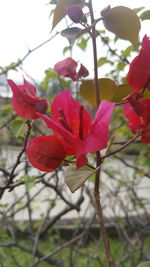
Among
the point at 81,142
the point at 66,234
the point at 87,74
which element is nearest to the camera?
the point at 81,142

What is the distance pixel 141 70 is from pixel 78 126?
89 millimetres

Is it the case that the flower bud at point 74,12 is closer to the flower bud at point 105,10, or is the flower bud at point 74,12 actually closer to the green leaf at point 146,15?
the flower bud at point 105,10

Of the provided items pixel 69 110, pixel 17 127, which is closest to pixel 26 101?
pixel 69 110

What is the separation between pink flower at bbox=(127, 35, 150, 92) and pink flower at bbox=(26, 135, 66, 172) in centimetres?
10

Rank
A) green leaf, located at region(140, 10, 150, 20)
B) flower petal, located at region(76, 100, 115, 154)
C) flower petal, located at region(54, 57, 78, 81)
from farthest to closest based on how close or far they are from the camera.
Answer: green leaf, located at region(140, 10, 150, 20) < flower petal, located at region(54, 57, 78, 81) < flower petal, located at region(76, 100, 115, 154)

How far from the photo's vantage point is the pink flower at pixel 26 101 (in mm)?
313

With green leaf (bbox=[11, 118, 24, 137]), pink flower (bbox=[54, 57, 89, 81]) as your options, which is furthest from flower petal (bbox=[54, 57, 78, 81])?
green leaf (bbox=[11, 118, 24, 137])

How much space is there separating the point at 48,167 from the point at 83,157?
0.04m

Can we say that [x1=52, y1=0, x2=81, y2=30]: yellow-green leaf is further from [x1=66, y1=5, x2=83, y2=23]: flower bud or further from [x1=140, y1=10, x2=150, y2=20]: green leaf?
[x1=140, y1=10, x2=150, y2=20]: green leaf

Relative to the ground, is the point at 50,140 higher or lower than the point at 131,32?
lower

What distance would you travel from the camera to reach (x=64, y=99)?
302 millimetres

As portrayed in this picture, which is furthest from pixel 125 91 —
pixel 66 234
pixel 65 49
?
pixel 66 234

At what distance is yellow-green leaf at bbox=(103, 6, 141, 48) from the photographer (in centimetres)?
31

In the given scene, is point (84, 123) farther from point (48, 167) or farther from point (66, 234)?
point (66, 234)
